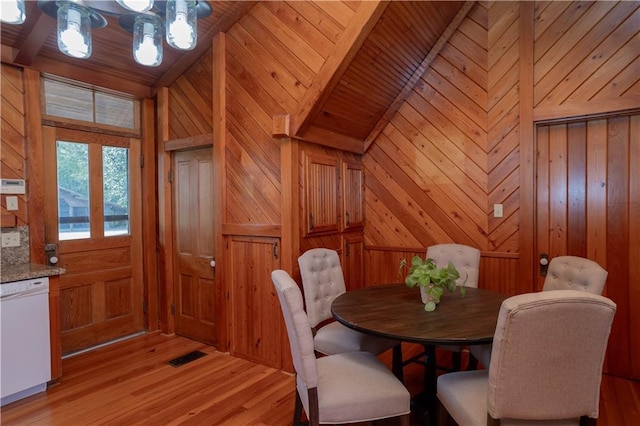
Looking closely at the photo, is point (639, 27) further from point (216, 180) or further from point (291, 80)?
point (216, 180)

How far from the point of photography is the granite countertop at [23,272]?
99.3 inches

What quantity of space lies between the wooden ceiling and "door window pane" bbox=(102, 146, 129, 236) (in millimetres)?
634

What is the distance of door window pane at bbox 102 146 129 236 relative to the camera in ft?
11.9

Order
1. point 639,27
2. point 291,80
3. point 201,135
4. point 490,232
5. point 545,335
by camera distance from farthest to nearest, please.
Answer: point 201,135 → point 490,232 → point 291,80 → point 639,27 → point 545,335

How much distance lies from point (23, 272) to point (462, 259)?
126 inches

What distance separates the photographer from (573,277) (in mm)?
2215

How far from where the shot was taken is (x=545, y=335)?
137cm

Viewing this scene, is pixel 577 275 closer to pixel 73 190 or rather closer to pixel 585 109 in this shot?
pixel 585 109

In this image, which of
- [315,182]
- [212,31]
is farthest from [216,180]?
[212,31]

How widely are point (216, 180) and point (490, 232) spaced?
2407mm

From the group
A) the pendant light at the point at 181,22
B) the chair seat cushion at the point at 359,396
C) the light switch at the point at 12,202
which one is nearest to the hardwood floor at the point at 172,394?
the chair seat cushion at the point at 359,396

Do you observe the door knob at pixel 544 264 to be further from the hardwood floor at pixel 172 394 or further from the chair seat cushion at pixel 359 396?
the chair seat cushion at pixel 359 396

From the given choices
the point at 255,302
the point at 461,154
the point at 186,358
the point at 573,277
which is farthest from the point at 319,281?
the point at 461,154

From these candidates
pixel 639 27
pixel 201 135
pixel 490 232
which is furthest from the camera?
pixel 201 135
